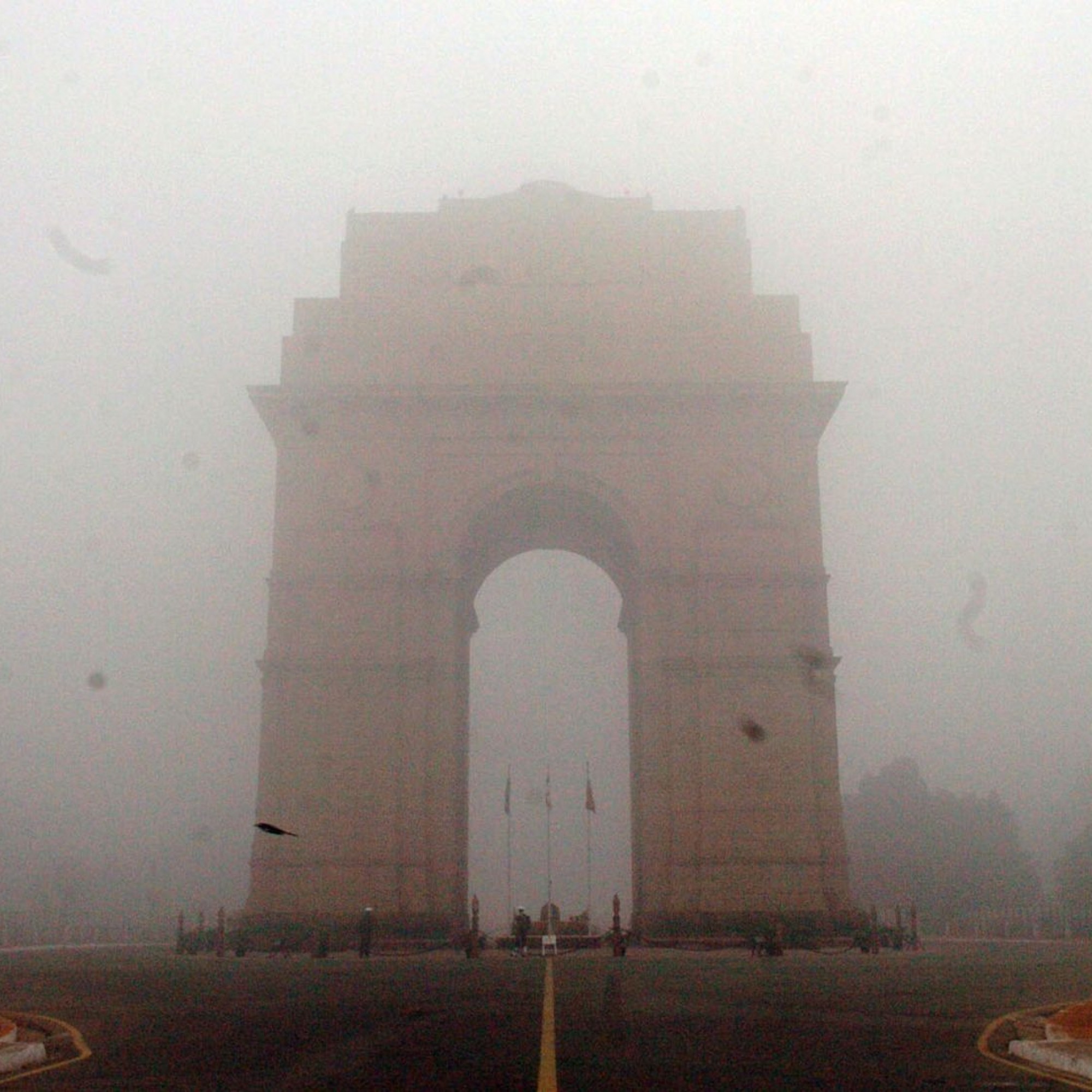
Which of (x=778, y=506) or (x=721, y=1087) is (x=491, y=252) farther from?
(x=721, y=1087)

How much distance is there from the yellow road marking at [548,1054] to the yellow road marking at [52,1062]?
3.40 meters

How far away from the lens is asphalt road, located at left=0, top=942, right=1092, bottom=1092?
9180mm

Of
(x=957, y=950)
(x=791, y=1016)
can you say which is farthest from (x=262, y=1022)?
(x=957, y=950)

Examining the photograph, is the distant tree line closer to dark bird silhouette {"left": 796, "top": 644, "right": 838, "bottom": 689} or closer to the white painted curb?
dark bird silhouette {"left": 796, "top": 644, "right": 838, "bottom": 689}

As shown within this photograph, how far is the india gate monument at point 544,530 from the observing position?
32750 mm

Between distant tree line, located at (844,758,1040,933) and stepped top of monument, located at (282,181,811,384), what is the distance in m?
45.9

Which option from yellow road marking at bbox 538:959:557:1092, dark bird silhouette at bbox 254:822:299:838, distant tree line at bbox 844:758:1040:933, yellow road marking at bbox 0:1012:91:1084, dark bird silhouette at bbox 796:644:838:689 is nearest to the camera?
yellow road marking at bbox 538:959:557:1092

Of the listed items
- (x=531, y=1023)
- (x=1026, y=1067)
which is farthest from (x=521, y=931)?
(x=1026, y=1067)

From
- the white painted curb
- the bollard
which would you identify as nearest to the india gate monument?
the bollard

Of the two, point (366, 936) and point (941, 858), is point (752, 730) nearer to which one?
point (366, 936)

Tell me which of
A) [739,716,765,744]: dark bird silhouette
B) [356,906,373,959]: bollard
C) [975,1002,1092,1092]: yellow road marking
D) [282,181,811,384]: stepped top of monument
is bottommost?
[975,1002,1092,1092]: yellow road marking

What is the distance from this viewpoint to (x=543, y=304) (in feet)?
123

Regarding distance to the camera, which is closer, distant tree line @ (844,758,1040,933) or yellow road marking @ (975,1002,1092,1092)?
yellow road marking @ (975,1002,1092,1092)

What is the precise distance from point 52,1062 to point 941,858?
77243 millimetres
